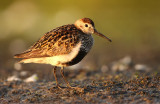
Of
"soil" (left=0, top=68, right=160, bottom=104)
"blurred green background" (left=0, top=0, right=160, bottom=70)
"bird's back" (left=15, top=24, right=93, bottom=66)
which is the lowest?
"soil" (left=0, top=68, right=160, bottom=104)

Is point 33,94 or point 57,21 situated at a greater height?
point 57,21

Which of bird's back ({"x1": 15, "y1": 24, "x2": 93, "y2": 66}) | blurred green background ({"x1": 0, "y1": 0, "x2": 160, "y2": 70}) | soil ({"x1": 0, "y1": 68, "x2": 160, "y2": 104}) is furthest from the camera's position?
blurred green background ({"x1": 0, "y1": 0, "x2": 160, "y2": 70})

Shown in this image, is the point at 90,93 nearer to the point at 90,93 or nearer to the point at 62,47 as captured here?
the point at 90,93

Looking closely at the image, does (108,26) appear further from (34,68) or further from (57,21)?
(34,68)

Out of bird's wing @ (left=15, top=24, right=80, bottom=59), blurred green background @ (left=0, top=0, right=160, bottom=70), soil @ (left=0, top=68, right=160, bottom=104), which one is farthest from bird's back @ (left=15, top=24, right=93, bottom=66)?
blurred green background @ (left=0, top=0, right=160, bottom=70)

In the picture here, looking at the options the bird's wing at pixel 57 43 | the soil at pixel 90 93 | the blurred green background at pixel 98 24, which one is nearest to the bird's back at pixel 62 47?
the bird's wing at pixel 57 43

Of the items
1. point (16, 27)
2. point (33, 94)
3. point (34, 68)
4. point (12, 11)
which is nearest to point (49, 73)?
point (34, 68)

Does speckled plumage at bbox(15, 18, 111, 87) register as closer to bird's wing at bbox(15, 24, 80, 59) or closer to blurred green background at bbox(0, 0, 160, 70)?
bird's wing at bbox(15, 24, 80, 59)
